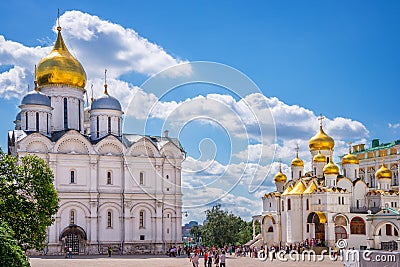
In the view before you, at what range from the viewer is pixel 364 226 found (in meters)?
45.6

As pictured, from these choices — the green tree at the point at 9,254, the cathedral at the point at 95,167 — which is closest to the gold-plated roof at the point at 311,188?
the cathedral at the point at 95,167

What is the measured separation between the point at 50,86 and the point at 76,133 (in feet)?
16.2

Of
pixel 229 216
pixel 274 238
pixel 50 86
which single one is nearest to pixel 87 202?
pixel 50 86

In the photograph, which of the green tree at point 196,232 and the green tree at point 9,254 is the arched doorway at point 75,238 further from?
the green tree at point 196,232

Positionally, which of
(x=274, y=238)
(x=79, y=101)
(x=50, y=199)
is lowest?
(x=274, y=238)

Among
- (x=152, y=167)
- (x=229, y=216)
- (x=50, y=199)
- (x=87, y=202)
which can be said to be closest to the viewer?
(x=50, y=199)

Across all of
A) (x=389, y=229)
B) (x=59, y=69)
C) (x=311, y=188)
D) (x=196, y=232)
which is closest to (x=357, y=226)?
(x=389, y=229)

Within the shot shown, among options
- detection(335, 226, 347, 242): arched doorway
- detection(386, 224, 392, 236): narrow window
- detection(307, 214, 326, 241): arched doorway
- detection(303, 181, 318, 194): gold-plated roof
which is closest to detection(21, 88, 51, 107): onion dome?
detection(303, 181, 318, 194): gold-plated roof

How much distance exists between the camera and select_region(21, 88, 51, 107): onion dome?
44719 mm

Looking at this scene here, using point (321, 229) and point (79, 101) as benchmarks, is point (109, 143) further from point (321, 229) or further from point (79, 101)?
point (321, 229)

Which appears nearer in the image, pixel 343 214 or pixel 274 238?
pixel 343 214

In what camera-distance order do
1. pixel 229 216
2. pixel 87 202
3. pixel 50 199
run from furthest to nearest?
pixel 229 216 → pixel 87 202 → pixel 50 199

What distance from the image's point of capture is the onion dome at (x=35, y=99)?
147 ft

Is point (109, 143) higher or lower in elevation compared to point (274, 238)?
higher
